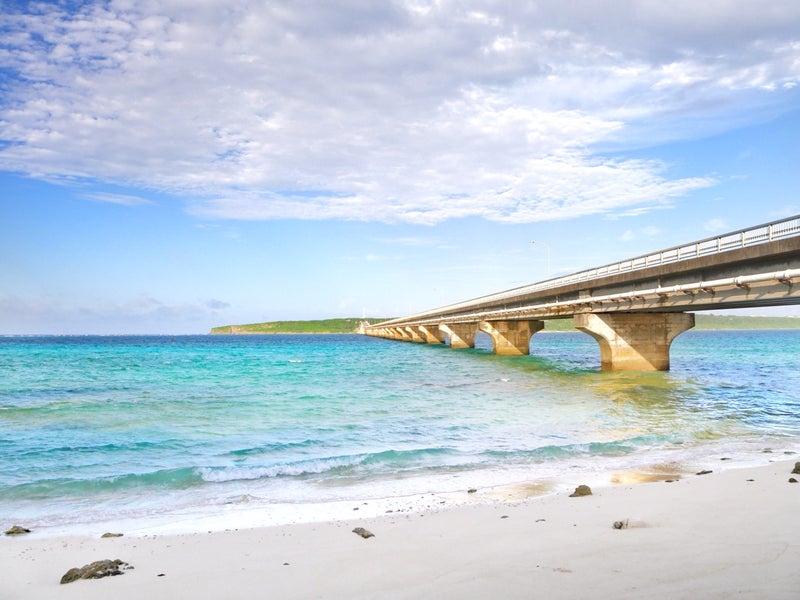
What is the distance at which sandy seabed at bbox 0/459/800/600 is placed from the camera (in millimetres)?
5746

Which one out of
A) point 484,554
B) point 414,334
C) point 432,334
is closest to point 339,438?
point 484,554

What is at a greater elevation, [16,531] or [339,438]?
[16,531]

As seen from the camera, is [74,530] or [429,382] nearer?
[74,530]

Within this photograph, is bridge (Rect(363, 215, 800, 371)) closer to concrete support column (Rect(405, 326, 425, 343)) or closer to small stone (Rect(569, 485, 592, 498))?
small stone (Rect(569, 485, 592, 498))

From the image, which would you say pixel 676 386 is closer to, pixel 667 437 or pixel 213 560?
pixel 667 437

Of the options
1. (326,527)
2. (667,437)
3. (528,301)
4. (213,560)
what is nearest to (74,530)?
(213,560)

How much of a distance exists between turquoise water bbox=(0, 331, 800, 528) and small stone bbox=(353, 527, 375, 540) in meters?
2.91

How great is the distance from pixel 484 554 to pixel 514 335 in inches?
2606

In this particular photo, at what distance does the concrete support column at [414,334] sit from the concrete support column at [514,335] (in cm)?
5873

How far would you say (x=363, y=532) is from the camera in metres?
8.08

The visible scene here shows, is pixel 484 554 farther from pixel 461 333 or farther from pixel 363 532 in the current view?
pixel 461 333

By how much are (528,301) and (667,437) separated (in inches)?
1580

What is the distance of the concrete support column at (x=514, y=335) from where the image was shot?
7138cm

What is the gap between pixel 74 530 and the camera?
9.41 meters
